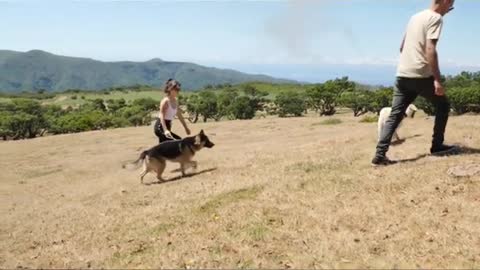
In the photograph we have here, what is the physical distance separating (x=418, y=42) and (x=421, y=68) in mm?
397

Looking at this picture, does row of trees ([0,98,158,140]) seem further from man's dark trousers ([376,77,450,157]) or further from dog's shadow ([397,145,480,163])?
man's dark trousers ([376,77,450,157])

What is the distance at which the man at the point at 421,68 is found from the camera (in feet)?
24.2

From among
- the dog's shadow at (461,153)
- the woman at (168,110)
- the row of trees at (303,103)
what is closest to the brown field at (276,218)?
the dog's shadow at (461,153)

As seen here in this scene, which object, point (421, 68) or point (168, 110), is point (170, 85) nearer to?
point (168, 110)

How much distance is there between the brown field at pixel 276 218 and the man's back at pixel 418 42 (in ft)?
5.22

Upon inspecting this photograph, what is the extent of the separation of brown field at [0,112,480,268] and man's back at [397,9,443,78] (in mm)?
1591

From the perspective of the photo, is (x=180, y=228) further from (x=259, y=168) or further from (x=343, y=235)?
(x=259, y=168)

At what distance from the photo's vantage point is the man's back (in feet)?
24.2

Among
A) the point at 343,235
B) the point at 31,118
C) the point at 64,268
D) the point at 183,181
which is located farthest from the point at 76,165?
the point at 31,118

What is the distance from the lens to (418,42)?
25.0 ft

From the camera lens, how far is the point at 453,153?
884 centimetres

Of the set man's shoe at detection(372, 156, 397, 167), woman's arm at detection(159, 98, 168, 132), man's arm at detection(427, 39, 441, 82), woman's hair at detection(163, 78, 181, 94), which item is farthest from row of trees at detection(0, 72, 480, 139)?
man's arm at detection(427, 39, 441, 82)

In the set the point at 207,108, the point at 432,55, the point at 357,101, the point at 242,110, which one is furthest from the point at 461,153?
Result: the point at 207,108

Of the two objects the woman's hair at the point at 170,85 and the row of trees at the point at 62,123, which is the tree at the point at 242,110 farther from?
the woman's hair at the point at 170,85
